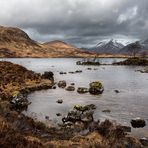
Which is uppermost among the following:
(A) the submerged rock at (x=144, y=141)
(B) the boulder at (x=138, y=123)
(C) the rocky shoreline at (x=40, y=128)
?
(C) the rocky shoreline at (x=40, y=128)

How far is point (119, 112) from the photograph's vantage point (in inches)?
1608

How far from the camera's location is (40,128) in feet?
89.7

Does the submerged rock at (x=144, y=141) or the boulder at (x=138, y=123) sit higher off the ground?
the submerged rock at (x=144, y=141)

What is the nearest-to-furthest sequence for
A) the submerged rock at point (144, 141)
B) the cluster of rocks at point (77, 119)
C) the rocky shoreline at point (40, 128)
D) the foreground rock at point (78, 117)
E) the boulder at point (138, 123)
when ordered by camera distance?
1. the rocky shoreline at point (40, 128)
2. the submerged rock at point (144, 141)
3. the cluster of rocks at point (77, 119)
4. the boulder at point (138, 123)
5. the foreground rock at point (78, 117)

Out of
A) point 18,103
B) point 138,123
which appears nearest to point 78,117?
point 138,123

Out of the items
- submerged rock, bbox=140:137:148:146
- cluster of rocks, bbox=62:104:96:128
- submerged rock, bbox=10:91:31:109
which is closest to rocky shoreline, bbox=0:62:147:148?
cluster of rocks, bbox=62:104:96:128

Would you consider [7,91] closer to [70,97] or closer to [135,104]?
[70,97]

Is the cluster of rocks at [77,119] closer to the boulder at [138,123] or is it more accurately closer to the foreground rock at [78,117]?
the foreground rock at [78,117]

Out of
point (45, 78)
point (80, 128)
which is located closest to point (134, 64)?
point (45, 78)

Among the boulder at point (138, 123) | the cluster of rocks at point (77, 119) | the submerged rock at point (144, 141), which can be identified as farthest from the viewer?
the boulder at point (138, 123)

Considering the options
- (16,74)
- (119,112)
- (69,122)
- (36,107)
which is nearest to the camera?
(69,122)

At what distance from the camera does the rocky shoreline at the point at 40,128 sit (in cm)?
1800

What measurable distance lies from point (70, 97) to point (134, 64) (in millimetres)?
133672

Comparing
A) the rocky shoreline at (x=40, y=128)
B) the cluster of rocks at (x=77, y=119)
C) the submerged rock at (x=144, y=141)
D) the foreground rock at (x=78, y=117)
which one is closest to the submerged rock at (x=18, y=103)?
the rocky shoreline at (x=40, y=128)
